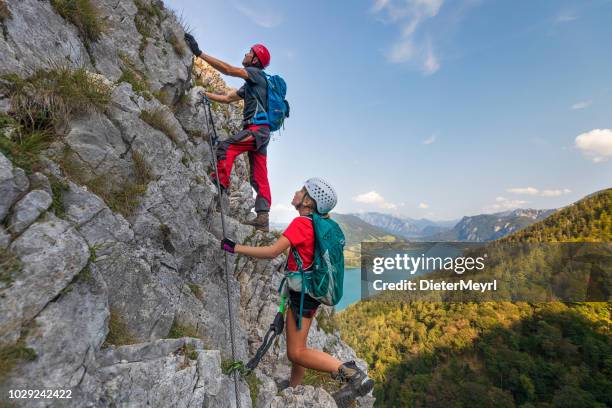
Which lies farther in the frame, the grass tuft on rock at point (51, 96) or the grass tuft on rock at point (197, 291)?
the grass tuft on rock at point (197, 291)

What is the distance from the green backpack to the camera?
4949mm

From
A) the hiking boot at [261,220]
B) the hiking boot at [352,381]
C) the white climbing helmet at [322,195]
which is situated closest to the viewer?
the hiking boot at [352,381]

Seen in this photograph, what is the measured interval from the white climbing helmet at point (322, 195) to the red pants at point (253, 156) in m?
2.87

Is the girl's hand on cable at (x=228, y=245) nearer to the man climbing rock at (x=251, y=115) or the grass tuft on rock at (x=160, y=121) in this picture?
the man climbing rock at (x=251, y=115)

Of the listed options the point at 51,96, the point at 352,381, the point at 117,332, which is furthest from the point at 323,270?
the point at 51,96

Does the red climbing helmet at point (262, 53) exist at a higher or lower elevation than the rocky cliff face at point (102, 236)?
higher

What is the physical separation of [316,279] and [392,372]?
141052 millimetres

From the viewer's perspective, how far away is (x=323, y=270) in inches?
195

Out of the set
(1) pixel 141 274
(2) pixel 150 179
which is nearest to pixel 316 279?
(1) pixel 141 274

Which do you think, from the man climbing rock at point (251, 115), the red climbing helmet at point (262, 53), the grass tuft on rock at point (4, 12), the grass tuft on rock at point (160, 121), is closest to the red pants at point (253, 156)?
the man climbing rock at point (251, 115)

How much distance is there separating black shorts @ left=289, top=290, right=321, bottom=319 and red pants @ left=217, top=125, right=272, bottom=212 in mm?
3507

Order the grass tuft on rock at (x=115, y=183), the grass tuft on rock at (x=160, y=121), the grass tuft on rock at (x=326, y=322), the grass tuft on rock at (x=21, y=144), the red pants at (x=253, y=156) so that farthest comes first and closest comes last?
the grass tuft on rock at (x=326, y=322) < the red pants at (x=253, y=156) < the grass tuft on rock at (x=160, y=121) < the grass tuft on rock at (x=115, y=183) < the grass tuft on rock at (x=21, y=144)

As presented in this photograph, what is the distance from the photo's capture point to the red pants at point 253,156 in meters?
7.57

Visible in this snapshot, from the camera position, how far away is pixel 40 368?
9.34 ft
